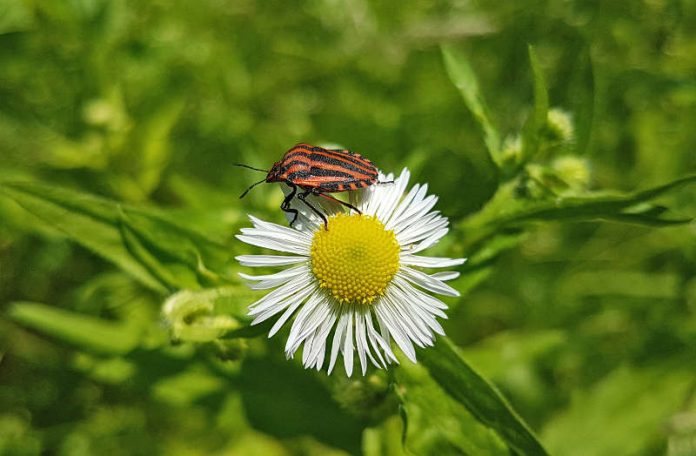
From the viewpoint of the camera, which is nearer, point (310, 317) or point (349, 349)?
point (349, 349)

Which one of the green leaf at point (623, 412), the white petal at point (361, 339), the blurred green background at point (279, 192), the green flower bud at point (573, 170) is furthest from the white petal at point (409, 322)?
the green leaf at point (623, 412)

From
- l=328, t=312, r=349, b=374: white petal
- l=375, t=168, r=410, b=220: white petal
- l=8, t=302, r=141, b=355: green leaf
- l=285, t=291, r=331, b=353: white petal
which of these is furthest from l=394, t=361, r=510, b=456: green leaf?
l=8, t=302, r=141, b=355: green leaf

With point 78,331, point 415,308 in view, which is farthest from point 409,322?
point 78,331

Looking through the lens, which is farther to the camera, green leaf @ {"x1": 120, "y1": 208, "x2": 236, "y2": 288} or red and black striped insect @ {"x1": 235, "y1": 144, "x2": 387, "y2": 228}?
green leaf @ {"x1": 120, "y1": 208, "x2": 236, "y2": 288}

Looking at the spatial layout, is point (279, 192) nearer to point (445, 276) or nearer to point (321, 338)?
point (321, 338)

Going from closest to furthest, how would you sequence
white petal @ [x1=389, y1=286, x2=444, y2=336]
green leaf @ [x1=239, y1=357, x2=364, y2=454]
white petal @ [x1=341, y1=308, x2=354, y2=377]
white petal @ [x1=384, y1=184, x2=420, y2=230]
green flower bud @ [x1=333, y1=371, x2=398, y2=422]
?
white petal @ [x1=341, y1=308, x2=354, y2=377]
white petal @ [x1=389, y1=286, x2=444, y2=336]
white petal @ [x1=384, y1=184, x2=420, y2=230]
green flower bud @ [x1=333, y1=371, x2=398, y2=422]
green leaf @ [x1=239, y1=357, x2=364, y2=454]

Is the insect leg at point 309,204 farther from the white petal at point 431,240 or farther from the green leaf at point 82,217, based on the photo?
the green leaf at point 82,217

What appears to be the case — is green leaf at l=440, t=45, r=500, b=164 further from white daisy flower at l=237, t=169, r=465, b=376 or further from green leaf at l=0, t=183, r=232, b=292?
green leaf at l=0, t=183, r=232, b=292
